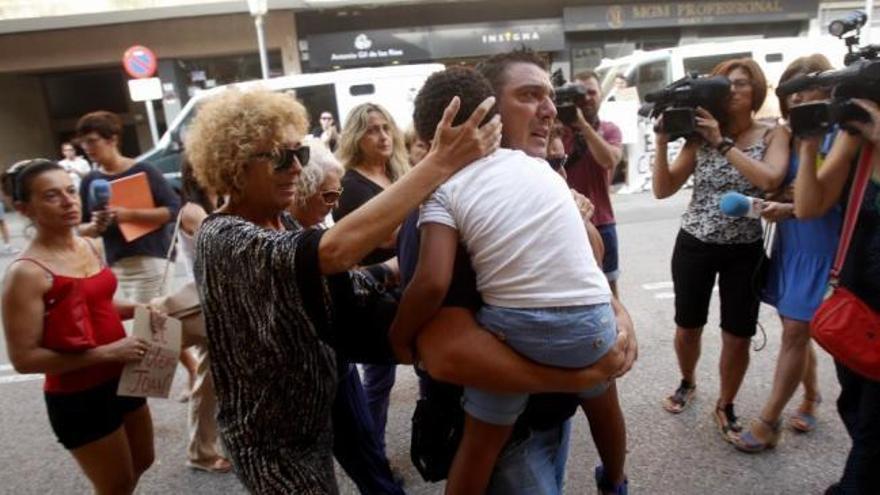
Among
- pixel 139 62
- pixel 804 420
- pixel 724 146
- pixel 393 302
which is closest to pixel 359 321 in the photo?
pixel 393 302

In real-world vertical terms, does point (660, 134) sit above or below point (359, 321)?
above

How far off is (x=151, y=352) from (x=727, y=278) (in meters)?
2.59

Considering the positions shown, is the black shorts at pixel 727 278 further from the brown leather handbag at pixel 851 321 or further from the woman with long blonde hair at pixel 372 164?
the woman with long blonde hair at pixel 372 164

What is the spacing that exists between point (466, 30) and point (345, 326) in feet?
48.8

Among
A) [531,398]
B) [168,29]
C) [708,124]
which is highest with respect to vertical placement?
[168,29]

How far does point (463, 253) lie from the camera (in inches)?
57.2

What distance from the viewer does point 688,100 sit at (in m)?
2.82

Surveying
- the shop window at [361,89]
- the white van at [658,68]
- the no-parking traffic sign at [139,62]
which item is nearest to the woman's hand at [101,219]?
the shop window at [361,89]

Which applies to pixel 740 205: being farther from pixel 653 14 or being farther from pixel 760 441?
pixel 653 14

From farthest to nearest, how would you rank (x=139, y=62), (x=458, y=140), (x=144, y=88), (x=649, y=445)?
(x=139, y=62)
(x=144, y=88)
(x=649, y=445)
(x=458, y=140)

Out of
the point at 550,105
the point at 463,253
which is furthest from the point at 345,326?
the point at 550,105

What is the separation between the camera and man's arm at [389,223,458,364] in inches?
54.1

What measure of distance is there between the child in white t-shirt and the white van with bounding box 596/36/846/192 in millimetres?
8830

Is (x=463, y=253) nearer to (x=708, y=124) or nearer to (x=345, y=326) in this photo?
(x=345, y=326)
